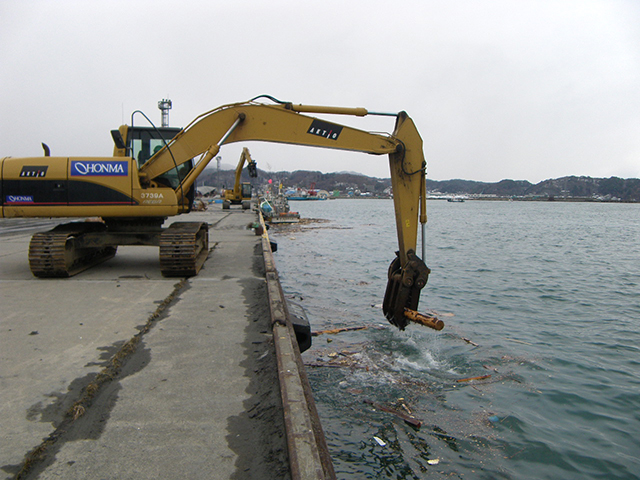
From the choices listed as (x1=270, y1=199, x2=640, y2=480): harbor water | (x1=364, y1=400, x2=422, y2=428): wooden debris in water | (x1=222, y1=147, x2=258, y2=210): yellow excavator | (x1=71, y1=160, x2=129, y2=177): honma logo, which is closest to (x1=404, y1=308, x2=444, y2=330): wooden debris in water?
(x1=270, y1=199, x2=640, y2=480): harbor water

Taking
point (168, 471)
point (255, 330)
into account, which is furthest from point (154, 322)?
point (168, 471)

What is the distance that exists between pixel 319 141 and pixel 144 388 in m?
5.52

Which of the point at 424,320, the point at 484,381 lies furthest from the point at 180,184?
the point at 484,381

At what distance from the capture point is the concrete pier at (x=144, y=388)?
9.27 feet

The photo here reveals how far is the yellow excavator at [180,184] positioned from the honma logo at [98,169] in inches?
0.6

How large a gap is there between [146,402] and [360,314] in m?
7.81

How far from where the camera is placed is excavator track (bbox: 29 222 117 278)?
25.5 ft

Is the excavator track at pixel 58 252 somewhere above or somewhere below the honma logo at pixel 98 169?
below

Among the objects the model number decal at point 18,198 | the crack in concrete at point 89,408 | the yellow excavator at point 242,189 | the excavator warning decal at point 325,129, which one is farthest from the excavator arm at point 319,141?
the yellow excavator at point 242,189

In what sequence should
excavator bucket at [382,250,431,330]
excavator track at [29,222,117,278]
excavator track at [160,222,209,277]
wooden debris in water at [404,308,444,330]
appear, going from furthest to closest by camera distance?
excavator track at [160,222,209,277] → excavator track at [29,222,117,278] → excavator bucket at [382,250,431,330] → wooden debris in water at [404,308,444,330]

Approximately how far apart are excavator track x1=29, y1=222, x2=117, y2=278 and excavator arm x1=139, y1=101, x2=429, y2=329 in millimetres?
1714

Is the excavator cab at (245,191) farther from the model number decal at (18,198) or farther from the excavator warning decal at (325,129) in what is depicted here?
the excavator warning decal at (325,129)

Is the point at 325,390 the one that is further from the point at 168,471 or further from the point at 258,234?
the point at 258,234

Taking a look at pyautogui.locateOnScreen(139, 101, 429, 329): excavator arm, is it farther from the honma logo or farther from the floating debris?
the floating debris
